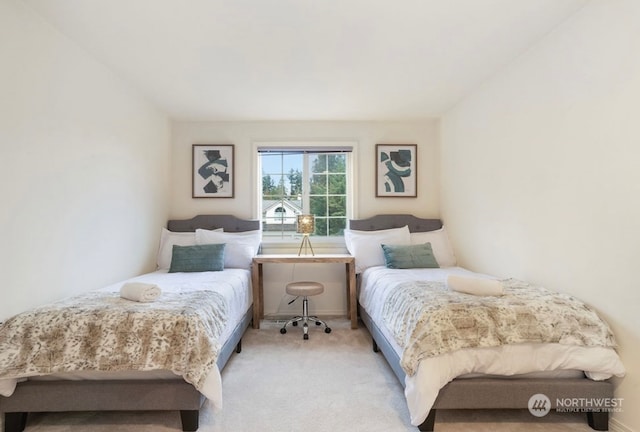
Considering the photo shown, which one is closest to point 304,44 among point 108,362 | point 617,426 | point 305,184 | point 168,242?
point 305,184

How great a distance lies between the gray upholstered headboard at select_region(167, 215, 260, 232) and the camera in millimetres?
4023

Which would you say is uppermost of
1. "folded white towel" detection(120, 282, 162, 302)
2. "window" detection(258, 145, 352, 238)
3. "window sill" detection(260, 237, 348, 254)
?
"window" detection(258, 145, 352, 238)

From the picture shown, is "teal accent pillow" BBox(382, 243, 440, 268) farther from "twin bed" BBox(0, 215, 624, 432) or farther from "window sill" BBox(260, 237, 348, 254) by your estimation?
"twin bed" BBox(0, 215, 624, 432)

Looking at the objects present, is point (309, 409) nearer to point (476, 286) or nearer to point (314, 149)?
point (476, 286)

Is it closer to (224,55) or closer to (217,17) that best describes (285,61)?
(224,55)

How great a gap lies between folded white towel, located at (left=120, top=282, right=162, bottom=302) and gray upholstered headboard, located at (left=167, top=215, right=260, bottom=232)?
191 centimetres

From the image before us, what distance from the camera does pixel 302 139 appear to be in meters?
4.23

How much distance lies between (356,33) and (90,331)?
95.9 inches

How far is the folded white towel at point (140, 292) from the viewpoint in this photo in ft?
6.86

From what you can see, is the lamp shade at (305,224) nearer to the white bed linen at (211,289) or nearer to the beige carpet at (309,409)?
the white bed linen at (211,289)

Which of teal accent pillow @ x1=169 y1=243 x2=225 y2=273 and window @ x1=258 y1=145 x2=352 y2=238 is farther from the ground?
window @ x1=258 y1=145 x2=352 y2=238

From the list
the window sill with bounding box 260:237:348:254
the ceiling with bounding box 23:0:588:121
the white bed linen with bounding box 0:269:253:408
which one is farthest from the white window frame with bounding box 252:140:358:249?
the white bed linen with bounding box 0:269:253:408

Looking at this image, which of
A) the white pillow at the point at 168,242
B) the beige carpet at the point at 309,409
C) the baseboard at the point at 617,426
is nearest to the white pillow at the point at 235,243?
the white pillow at the point at 168,242

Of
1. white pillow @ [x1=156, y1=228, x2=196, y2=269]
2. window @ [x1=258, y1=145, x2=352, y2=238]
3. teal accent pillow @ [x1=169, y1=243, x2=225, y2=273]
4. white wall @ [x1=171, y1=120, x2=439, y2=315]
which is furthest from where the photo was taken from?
window @ [x1=258, y1=145, x2=352, y2=238]
